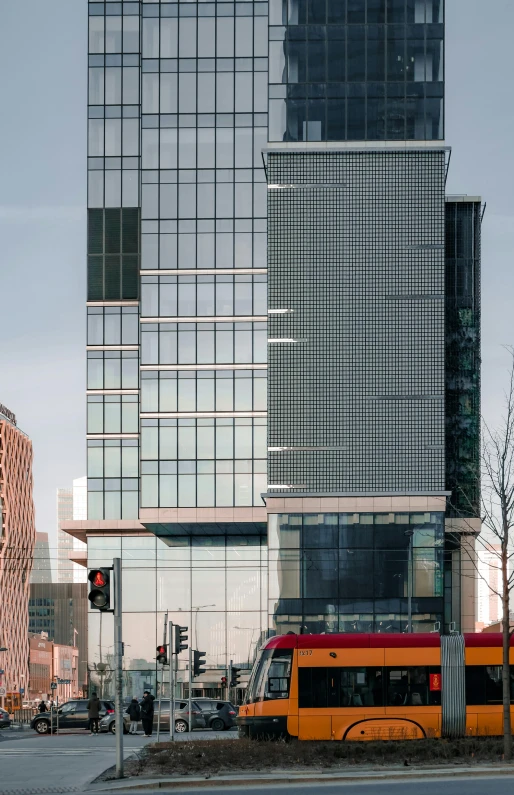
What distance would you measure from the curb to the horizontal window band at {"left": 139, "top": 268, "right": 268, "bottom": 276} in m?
56.6

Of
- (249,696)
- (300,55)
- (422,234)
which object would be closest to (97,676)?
(422,234)

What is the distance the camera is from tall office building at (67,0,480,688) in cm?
6819

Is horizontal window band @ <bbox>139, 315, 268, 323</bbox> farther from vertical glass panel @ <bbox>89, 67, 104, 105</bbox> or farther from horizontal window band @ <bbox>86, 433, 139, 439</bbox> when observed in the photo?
vertical glass panel @ <bbox>89, 67, 104, 105</bbox>

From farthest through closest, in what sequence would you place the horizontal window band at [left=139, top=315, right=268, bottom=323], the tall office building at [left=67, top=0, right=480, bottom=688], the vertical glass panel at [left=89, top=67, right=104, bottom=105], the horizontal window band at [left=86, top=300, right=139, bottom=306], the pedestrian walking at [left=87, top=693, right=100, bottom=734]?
the vertical glass panel at [left=89, top=67, right=104, bottom=105]
the horizontal window band at [left=86, top=300, right=139, bottom=306]
the horizontal window band at [left=139, top=315, right=268, bottom=323]
the tall office building at [left=67, top=0, right=480, bottom=688]
the pedestrian walking at [left=87, top=693, right=100, bottom=734]

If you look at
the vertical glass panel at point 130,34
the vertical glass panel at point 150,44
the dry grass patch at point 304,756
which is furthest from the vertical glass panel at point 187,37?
the dry grass patch at point 304,756

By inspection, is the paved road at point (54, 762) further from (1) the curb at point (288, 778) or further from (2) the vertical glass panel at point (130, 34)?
(2) the vertical glass panel at point (130, 34)

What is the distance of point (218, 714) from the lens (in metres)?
54.4

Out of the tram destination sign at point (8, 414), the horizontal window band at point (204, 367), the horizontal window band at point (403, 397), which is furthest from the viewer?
the tram destination sign at point (8, 414)

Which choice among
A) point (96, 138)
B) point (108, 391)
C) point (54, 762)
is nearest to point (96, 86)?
point (96, 138)

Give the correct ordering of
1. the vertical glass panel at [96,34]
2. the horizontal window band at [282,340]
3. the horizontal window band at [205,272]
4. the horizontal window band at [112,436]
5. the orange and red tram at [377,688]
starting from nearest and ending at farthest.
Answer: the orange and red tram at [377,688], the horizontal window band at [282,340], the horizontal window band at [205,272], the horizontal window band at [112,436], the vertical glass panel at [96,34]

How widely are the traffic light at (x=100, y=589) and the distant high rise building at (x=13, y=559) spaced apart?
158526 mm

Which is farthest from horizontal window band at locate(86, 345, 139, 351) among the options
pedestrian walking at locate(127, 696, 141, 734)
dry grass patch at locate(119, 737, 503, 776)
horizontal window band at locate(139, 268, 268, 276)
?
dry grass patch at locate(119, 737, 503, 776)

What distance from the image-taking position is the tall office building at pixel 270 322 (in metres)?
68.2

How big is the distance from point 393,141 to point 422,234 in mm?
5687
